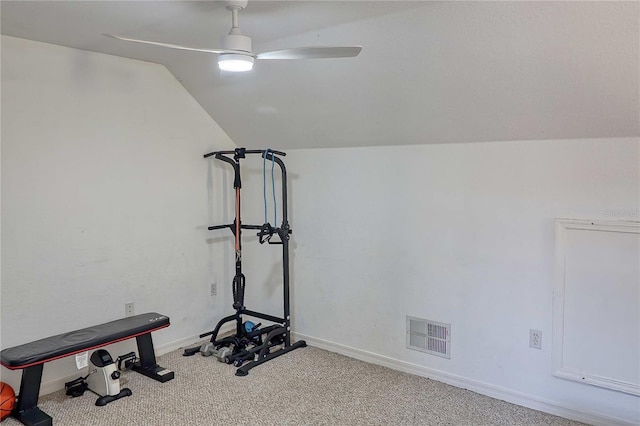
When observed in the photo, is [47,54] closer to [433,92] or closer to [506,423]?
[433,92]

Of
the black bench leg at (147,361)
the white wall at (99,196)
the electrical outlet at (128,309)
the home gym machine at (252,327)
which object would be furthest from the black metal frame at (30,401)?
the home gym machine at (252,327)

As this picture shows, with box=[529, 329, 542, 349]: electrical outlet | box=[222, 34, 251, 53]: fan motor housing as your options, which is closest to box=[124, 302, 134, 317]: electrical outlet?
box=[222, 34, 251, 53]: fan motor housing

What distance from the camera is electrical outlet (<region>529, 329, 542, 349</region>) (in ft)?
8.59

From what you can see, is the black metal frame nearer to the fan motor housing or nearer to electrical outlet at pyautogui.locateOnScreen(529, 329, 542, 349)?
the fan motor housing

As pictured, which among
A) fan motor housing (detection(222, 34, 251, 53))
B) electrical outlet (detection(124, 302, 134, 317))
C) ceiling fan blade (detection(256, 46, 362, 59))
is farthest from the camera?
electrical outlet (detection(124, 302, 134, 317))

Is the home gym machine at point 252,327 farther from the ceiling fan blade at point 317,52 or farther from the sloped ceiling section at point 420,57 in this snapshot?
the ceiling fan blade at point 317,52

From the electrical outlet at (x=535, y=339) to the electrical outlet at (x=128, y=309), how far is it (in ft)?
8.79

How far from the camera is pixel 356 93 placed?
2801 mm

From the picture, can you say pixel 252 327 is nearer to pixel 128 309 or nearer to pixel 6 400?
pixel 128 309

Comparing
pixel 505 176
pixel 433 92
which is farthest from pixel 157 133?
pixel 505 176

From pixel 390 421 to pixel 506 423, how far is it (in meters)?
0.64

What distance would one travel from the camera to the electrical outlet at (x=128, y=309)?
3.26 m

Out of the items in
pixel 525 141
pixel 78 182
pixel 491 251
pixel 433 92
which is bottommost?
pixel 491 251

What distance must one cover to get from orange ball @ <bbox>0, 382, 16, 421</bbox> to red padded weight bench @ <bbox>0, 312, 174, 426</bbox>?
0.04 metres
